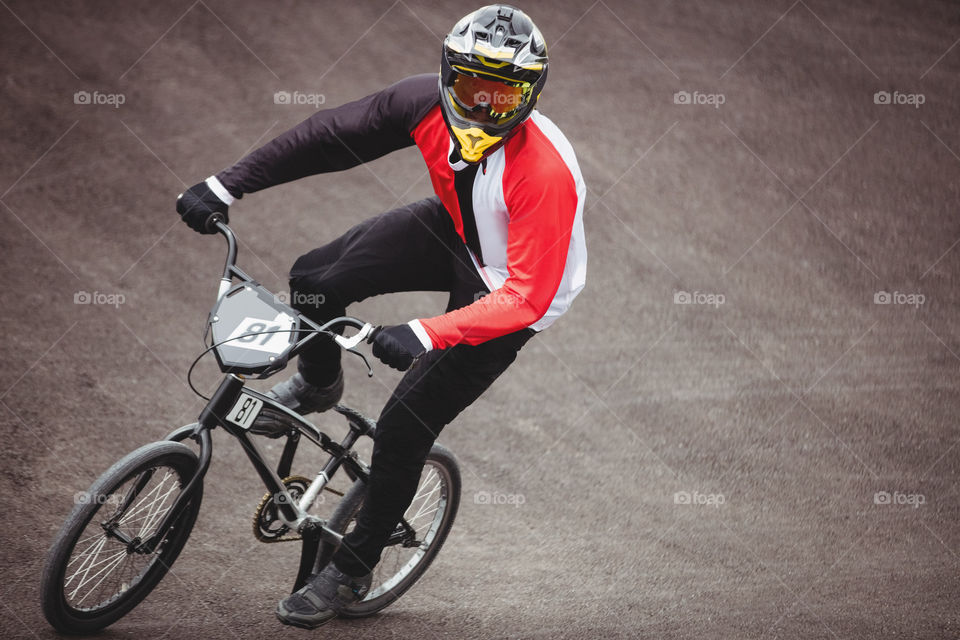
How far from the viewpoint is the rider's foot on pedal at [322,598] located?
3654 mm

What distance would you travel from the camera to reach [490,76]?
323 centimetres

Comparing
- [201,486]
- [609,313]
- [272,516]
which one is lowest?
[609,313]

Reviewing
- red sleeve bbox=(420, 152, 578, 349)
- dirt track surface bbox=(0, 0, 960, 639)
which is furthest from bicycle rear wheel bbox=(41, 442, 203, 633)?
red sleeve bbox=(420, 152, 578, 349)

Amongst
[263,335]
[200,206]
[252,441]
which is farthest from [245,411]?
[200,206]

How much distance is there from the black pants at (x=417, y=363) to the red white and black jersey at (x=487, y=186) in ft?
0.51

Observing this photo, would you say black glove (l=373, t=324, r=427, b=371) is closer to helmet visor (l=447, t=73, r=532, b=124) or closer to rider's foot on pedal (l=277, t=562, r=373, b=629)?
helmet visor (l=447, t=73, r=532, b=124)

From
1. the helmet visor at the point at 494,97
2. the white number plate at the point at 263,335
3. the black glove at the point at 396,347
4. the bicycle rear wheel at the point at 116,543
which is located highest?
the helmet visor at the point at 494,97

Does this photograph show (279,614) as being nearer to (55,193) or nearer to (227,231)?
(227,231)

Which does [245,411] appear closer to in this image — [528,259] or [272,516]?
[272,516]

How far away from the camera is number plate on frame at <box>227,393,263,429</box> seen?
3299mm

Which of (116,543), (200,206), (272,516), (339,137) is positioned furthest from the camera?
(272,516)

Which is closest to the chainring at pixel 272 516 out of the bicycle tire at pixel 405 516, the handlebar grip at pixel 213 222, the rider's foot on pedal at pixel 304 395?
the bicycle tire at pixel 405 516

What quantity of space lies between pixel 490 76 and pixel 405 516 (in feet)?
7.13

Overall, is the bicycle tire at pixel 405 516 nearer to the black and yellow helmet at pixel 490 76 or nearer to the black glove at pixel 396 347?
the black glove at pixel 396 347
